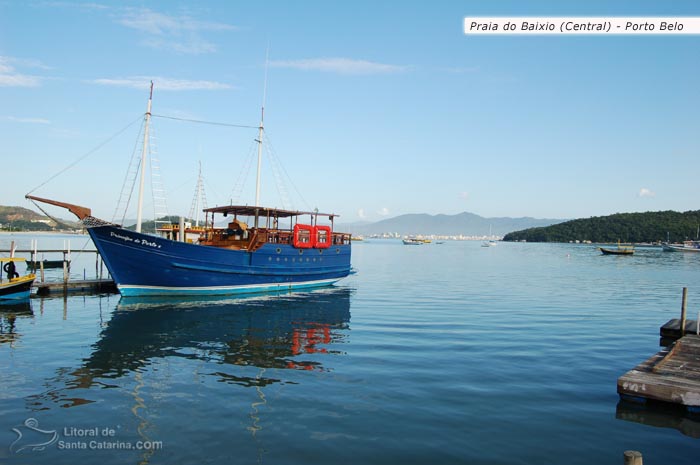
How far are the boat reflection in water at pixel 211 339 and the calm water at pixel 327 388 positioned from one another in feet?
0.29

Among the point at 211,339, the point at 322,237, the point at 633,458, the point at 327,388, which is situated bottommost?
the point at 211,339

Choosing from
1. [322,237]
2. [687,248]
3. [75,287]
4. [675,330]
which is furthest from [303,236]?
[687,248]

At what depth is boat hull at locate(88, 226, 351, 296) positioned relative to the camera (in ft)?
83.0

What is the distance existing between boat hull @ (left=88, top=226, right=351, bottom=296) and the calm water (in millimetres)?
2957

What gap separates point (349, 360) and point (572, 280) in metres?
38.0

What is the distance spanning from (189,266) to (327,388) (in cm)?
A: 1745

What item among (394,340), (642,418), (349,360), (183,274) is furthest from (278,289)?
(642,418)

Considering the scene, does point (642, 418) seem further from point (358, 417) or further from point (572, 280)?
point (572, 280)

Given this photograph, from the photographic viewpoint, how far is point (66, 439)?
28.6ft

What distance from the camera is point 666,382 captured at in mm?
10672

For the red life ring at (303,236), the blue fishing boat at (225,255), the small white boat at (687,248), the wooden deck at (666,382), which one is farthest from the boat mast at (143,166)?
the small white boat at (687,248)

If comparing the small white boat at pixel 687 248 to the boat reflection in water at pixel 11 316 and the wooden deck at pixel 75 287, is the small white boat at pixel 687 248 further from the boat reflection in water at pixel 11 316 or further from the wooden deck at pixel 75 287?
the boat reflection in water at pixel 11 316

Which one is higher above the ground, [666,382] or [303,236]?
[303,236]

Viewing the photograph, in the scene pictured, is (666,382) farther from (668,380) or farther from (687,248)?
(687,248)
